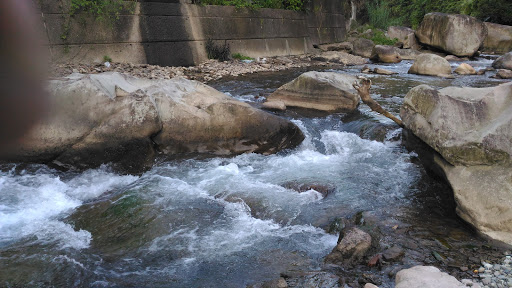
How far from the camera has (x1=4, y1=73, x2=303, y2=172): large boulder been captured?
5191 millimetres

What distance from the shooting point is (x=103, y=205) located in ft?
14.9

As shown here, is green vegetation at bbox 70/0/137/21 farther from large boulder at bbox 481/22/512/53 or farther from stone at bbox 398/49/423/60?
large boulder at bbox 481/22/512/53

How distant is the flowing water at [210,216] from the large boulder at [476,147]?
0.26m

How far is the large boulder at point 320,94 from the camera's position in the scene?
27.3 feet

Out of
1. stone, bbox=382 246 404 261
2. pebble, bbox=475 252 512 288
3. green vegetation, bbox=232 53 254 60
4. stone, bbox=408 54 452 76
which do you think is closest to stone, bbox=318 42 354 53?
green vegetation, bbox=232 53 254 60

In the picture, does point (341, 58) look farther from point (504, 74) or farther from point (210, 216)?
point (210, 216)

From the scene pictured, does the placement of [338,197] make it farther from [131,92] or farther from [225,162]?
[131,92]

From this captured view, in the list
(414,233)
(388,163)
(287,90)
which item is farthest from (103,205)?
(287,90)

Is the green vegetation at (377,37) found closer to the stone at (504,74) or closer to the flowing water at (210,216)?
the stone at (504,74)

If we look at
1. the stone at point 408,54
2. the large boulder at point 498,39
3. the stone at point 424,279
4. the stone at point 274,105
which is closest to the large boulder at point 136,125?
the stone at point 274,105

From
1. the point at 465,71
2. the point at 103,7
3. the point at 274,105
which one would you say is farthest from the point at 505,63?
the point at 103,7

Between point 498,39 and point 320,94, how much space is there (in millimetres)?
15560

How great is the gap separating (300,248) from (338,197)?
4.05ft

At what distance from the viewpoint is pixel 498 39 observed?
19.4m
